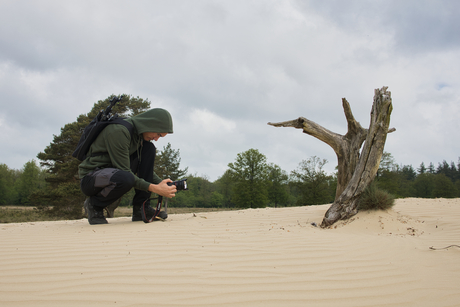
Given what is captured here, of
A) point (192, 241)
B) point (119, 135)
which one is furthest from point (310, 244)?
point (119, 135)

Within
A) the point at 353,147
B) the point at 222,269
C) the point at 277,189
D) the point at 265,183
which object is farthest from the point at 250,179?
the point at 222,269

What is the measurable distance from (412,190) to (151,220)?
44.4 m

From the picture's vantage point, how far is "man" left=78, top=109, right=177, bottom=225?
130 inches

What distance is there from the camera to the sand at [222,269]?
153 cm

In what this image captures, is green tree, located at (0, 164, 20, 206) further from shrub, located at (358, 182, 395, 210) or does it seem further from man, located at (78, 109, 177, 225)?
shrub, located at (358, 182, 395, 210)

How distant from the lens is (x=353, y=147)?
5031mm

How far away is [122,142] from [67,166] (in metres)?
12.2

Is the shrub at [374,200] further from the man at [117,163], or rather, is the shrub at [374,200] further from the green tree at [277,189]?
the green tree at [277,189]

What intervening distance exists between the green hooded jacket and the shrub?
126 inches

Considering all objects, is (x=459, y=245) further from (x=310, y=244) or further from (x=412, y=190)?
(x=412, y=190)

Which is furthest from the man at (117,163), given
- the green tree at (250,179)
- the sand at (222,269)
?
the green tree at (250,179)

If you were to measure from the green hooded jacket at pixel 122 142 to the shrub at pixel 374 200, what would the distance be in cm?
321

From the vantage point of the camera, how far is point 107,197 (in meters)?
3.45

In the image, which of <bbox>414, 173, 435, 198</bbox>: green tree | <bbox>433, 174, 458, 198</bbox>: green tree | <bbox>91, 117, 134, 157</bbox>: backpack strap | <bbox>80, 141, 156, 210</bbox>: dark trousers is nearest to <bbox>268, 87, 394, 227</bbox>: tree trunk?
<bbox>80, 141, 156, 210</bbox>: dark trousers
